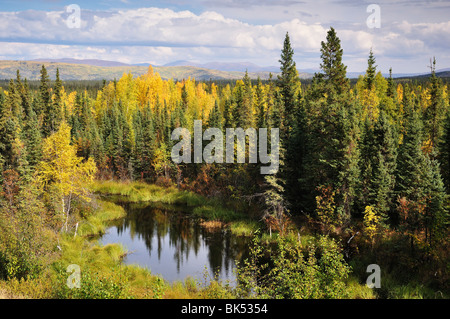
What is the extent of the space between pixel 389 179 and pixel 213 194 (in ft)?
87.8

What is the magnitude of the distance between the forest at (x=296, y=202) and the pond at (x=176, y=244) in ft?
7.97

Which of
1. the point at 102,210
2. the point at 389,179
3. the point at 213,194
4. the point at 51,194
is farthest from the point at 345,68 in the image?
the point at 102,210

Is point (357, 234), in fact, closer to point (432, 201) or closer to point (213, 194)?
point (432, 201)

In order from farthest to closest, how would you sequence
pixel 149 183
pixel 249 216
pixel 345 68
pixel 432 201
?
pixel 149 183
pixel 249 216
pixel 345 68
pixel 432 201

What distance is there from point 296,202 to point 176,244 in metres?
14.1

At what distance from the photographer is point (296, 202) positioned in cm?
3834

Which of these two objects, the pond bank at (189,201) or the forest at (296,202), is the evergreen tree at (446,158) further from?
the pond bank at (189,201)

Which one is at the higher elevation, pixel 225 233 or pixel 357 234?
pixel 357 234

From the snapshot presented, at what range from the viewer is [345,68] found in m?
35.3

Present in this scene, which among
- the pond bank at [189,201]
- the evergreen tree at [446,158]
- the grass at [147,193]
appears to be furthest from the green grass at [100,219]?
the evergreen tree at [446,158]
